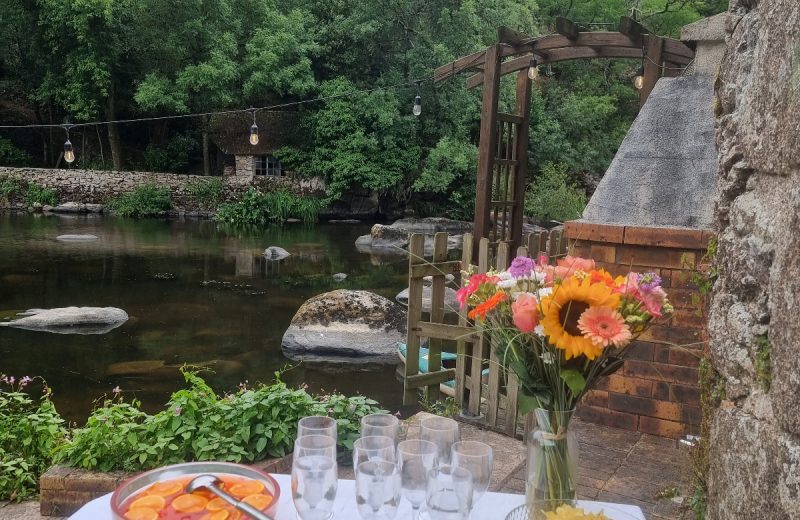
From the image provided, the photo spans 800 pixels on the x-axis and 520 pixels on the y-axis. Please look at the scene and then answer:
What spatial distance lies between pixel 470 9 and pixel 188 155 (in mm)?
13242

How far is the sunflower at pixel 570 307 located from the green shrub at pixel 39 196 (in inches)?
1039

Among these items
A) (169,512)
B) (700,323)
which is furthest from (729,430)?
(700,323)

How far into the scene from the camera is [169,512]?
1.45 metres

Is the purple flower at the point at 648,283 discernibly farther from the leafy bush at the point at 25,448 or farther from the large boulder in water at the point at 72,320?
the large boulder in water at the point at 72,320

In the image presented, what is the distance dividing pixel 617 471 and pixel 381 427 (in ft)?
5.82

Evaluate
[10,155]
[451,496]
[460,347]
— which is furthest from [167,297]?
[10,155]

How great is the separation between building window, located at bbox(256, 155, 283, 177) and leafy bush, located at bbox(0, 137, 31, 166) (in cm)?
926

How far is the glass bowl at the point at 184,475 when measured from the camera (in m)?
1.49

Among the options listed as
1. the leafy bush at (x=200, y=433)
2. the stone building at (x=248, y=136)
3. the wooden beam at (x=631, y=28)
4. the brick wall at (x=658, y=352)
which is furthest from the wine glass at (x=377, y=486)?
the stone building at (x=248, y=136)

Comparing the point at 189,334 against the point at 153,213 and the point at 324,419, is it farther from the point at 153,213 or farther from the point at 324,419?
the point at 153,213

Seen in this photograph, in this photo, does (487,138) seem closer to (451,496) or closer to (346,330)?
(346,330)

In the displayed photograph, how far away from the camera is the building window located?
26266 mm

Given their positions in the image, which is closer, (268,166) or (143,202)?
(143,202)

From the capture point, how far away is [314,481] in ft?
4.88
